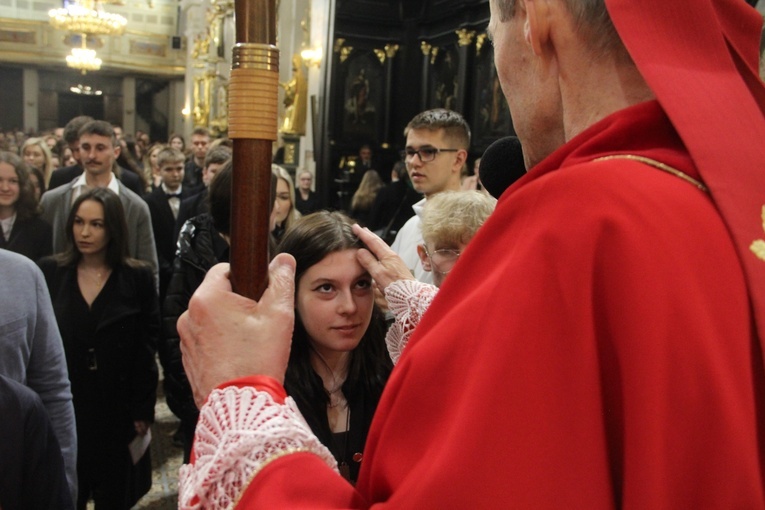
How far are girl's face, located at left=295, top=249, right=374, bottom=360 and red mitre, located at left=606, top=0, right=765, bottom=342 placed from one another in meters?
1.20

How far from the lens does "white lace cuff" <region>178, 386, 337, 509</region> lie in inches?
35.7

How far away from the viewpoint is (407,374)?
0.80 meters

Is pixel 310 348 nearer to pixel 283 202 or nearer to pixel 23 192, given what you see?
pixel 283 202

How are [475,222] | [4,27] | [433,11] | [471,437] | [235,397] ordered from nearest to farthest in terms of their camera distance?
[471,437] → [235,397] → [475,222] → [433,11] → [4,27]

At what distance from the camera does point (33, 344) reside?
2.37m

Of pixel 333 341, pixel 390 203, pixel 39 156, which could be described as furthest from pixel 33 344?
pixel 39 156

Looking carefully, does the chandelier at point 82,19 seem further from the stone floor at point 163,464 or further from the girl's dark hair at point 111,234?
the girl's dark hair at point 111,234

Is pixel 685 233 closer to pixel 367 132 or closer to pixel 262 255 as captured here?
pixel 262 255

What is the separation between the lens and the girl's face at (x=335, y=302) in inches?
75.8

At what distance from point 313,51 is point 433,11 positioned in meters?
2.10

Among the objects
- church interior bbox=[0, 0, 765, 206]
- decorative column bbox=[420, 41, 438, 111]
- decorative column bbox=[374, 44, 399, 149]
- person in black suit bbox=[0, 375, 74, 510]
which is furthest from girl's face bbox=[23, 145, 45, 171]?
decorative column bbox=[420, 41, 438, 111]

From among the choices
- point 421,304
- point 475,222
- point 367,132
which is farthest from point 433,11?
point 421,304

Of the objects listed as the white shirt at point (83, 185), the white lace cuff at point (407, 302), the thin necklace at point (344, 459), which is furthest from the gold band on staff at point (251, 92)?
the white shirt at point (83, 185)

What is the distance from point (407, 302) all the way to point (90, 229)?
7.77 ft
